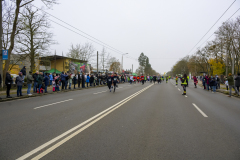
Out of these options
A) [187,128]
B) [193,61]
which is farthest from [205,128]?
[193,61]

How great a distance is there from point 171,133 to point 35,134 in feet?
11.4

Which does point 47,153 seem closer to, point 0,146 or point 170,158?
point 0,146

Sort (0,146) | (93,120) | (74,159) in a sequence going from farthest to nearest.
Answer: (93,120) < (0,146) < (74,159)

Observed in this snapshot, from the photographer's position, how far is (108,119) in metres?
6.18

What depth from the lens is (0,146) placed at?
3777 millimetres

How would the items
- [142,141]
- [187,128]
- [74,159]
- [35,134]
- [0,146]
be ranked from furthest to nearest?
[187,128] < [35,134] < [142,141] < [0,146] < [74,159]

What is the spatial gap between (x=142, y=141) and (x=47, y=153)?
2.03 metres

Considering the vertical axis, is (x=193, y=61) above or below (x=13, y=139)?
above

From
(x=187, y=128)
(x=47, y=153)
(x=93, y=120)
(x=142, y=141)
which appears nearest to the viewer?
(x=47, y=153)

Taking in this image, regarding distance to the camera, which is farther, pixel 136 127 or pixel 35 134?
pixel 136 127

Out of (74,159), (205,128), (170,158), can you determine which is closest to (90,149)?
(74,159)

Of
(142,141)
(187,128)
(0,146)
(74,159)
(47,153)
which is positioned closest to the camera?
Answer: (74,159)

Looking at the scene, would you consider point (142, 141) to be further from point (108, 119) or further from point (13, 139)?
point (13, 139)

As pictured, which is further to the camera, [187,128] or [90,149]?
[187,128]
